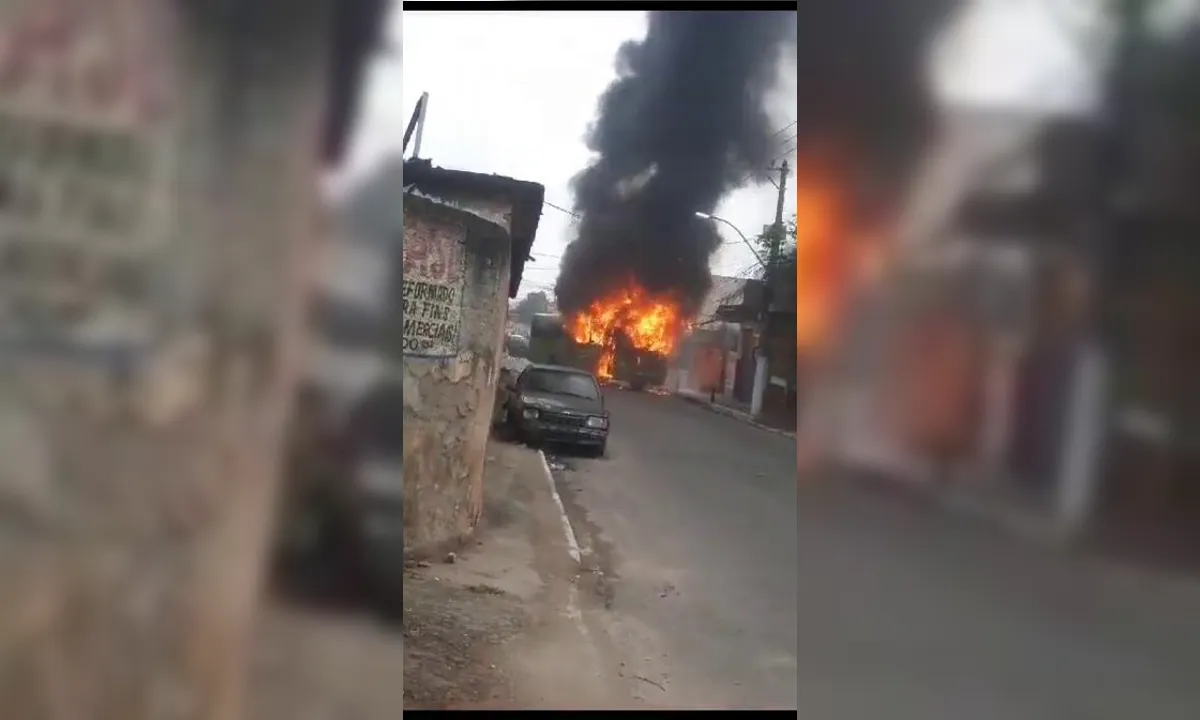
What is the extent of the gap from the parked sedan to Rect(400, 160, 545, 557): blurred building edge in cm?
7

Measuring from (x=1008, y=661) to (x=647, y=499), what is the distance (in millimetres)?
822

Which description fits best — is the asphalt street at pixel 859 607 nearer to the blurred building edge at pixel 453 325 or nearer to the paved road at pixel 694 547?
the paved road at pixel 694 547

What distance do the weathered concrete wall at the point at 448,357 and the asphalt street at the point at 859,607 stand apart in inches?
9.7

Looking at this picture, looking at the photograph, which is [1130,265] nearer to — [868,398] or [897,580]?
[868,398]

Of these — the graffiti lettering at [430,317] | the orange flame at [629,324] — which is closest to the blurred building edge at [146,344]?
Answer: the graffiti lettering at [430,317]

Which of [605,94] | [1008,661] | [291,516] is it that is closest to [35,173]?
[291,516]

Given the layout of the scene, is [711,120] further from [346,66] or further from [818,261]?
[346,66]

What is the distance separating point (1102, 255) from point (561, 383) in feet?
3.83

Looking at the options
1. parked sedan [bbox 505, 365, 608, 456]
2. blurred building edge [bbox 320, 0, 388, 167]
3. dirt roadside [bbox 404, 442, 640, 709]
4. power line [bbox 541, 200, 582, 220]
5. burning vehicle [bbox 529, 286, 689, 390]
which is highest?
blurred building edge [bbox 320, 0, 388, 167]

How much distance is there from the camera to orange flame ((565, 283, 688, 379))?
1718 millimetres

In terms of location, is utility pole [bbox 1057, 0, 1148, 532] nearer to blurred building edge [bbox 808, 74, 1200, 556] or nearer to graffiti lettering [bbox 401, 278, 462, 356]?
blurred building edge [bbox 808, 74, 1200, 556]

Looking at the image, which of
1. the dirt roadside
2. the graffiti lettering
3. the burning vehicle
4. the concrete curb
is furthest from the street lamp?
the dirt roadside

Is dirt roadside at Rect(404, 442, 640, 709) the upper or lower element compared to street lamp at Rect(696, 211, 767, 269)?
lower

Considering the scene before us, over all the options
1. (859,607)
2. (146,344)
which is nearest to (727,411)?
(859,607)
